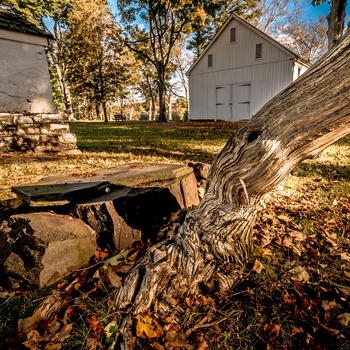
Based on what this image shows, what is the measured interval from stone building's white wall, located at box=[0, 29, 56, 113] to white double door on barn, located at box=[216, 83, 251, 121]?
14.7m

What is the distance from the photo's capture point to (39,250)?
167 centimetres

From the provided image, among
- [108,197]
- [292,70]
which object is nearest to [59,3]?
[292,70]

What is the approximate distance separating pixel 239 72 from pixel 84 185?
60.4 feet

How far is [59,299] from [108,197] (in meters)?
0.86

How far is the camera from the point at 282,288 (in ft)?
5.49

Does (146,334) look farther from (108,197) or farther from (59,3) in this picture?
Answer: (59,3)

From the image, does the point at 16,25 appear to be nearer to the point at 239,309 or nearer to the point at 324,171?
the point at 239,309

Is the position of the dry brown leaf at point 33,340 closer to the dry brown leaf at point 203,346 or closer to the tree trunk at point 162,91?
the dry brown leaf at point 203,346

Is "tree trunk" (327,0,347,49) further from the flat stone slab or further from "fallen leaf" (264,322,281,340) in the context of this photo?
"fallen leaf" (264,322,281,340)

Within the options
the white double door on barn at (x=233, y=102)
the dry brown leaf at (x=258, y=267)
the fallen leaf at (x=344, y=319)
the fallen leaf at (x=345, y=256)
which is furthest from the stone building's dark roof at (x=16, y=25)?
the white double door on barn at (x=233, y=102)

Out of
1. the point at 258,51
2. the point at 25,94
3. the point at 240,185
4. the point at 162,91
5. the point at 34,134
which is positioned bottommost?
the point at 240,185

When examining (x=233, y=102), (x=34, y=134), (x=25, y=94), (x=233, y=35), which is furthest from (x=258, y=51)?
(x=34, y=134)

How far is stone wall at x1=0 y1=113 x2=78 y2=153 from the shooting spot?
575 cm

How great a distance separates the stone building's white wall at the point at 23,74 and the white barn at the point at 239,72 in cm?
1446
